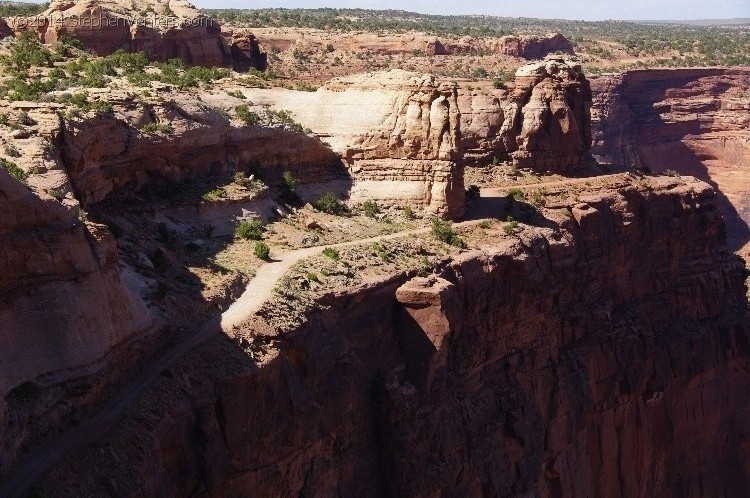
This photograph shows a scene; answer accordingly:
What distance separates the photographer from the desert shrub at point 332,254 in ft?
131

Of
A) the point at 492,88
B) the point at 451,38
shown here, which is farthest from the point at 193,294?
the point at 451,38

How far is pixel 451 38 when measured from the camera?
11912 centimetres

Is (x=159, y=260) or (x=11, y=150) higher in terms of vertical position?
(x=11, y=150)

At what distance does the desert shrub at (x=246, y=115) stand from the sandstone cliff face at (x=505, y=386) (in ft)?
36.0

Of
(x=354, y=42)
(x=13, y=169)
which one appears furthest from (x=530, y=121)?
(x=354, y=42)

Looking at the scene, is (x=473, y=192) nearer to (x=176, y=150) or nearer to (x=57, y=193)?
(x=176, y=150)

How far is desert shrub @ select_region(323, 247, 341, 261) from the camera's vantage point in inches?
1576

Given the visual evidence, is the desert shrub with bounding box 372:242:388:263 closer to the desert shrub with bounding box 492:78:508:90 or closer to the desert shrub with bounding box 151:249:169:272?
the desert shrub with bounding box 151:249:169:272

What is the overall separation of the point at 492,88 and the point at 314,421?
33.1 meters

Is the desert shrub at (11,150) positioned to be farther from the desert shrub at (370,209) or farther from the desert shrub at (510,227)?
the desert shrub at (510,227)

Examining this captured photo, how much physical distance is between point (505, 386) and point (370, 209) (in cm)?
956

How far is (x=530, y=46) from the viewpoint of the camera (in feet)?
380

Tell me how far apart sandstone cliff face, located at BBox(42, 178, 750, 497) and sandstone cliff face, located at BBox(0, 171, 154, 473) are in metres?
1.53

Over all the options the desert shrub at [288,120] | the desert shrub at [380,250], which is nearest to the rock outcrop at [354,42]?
the desert shrub at [288,120]
